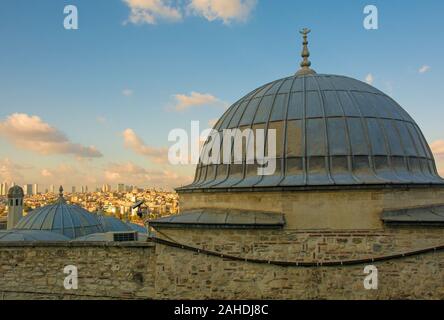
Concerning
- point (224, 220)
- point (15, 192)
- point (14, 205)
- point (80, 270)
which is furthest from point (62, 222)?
point (224, 220)

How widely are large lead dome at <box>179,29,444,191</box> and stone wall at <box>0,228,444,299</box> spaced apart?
1.60m

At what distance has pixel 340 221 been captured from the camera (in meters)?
10.1

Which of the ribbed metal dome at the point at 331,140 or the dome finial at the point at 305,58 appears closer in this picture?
the ribbed metal dome at the point at 331,140

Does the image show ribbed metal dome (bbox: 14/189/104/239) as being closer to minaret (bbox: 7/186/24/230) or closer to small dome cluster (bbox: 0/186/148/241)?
small dome cluster (bbox: 0/186/148/241)

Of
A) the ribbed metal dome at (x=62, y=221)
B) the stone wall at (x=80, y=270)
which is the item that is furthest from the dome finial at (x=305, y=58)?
the ribbed metal dome at (x=62, y=221)

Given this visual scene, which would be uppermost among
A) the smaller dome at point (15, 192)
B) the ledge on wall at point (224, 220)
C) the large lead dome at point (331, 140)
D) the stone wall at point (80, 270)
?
the large lead dome at point (331, 140)

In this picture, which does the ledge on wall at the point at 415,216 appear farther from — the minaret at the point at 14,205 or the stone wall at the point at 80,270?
the minaret at the point at 14,205

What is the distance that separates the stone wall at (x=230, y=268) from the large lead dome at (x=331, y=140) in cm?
160

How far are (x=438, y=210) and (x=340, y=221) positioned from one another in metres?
3.02

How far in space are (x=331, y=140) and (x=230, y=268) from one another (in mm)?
4811

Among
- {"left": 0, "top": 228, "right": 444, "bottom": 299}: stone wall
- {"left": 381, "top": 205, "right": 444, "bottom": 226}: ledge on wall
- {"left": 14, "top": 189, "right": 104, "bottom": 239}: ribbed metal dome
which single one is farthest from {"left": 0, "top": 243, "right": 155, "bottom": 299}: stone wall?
{"left": 14, "top": 189, "right": 104, "bottom": 239}: ribbed metal dome

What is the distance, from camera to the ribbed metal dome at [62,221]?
20484 mm
